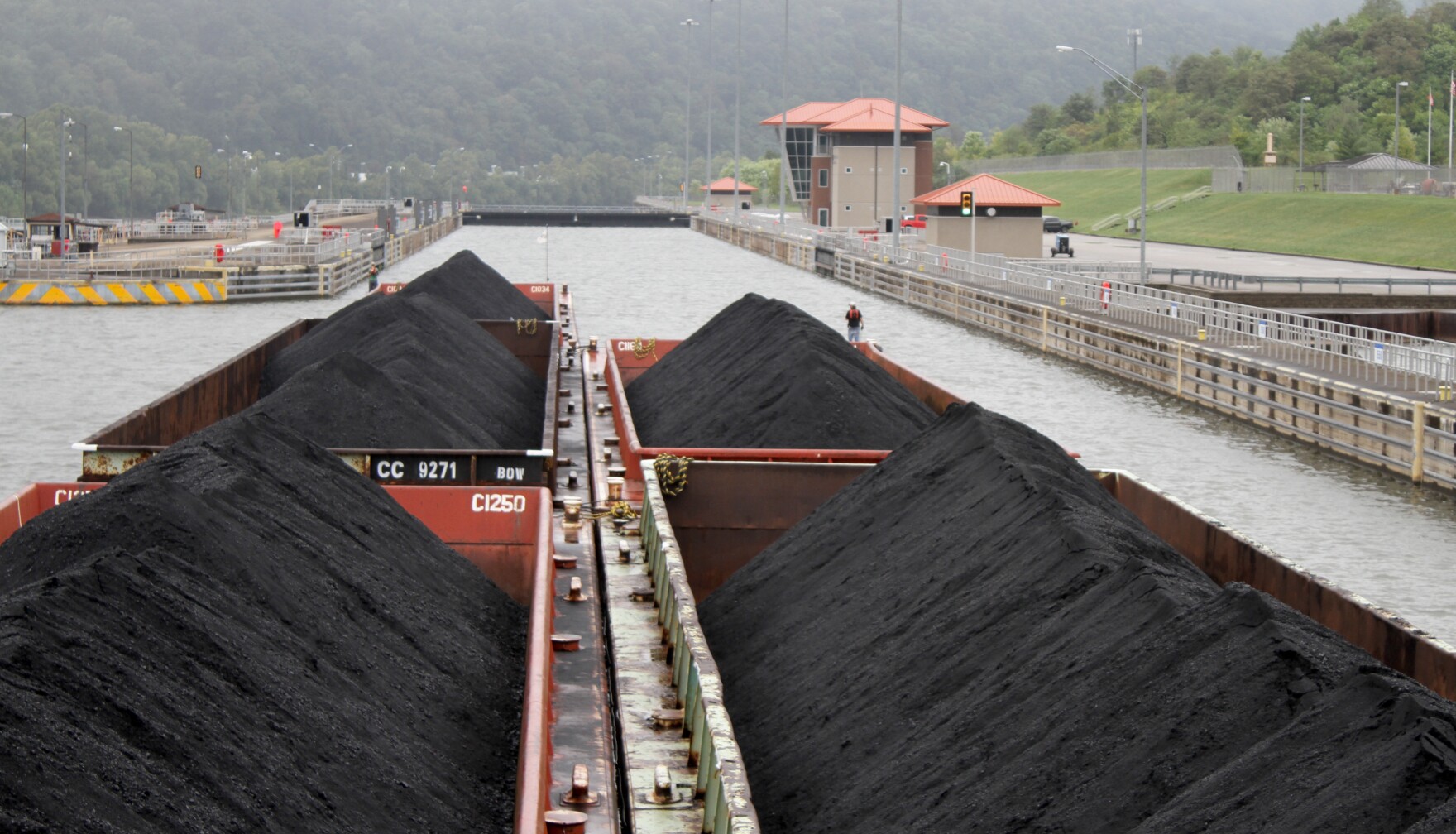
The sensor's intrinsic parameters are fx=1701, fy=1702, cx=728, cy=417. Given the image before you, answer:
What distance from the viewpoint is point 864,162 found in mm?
95625

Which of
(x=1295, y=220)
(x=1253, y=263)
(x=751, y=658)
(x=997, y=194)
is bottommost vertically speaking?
(x=751, y=658)

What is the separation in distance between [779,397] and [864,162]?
8032cm

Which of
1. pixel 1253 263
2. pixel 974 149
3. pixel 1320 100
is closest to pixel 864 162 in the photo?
pixel 1253 263

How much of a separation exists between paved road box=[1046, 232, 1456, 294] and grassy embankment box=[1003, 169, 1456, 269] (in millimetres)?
1444

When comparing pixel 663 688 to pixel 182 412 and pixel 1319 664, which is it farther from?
pixel 182 412

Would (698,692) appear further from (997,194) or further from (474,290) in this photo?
(997,194)

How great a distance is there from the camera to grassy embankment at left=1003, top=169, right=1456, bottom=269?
6778 cm

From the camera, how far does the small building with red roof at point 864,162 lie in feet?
306

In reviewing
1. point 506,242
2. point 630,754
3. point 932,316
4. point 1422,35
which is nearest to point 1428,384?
point 630,754

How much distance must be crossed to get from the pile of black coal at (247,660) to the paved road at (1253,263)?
1612 inches

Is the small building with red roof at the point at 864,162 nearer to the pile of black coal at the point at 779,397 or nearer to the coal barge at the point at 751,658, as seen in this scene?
the pile of black coal at the point at 779,397

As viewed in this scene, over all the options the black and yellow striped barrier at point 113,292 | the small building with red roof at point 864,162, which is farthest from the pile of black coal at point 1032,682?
the small building with red roof at point 864,162

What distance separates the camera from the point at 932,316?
47219mm

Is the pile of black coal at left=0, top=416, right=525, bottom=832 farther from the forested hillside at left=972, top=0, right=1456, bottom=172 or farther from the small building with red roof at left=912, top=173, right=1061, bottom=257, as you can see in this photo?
the forested hillside at left=972, top=0, right=1456, bottom=172
